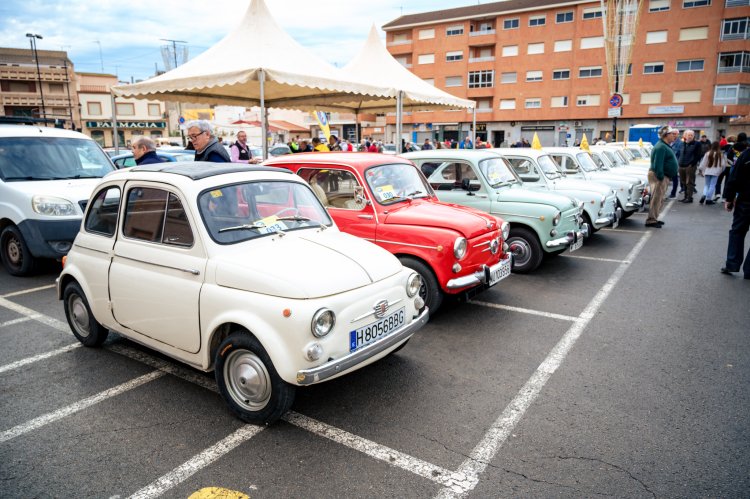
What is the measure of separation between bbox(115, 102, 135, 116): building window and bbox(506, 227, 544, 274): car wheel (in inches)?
2851

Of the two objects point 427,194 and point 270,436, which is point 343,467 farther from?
point 427,194

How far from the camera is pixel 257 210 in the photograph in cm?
397

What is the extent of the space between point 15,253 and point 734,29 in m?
53.6

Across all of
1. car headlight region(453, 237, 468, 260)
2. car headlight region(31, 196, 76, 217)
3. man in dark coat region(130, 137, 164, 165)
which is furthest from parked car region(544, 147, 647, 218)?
car headlight region(31, 196, 76, 217)

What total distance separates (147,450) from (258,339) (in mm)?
1014

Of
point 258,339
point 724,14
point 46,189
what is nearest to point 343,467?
point 258,339

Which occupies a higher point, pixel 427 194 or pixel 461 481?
pixel 427 194

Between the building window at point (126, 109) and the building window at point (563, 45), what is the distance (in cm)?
5665

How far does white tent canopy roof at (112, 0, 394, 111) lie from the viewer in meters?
9.02

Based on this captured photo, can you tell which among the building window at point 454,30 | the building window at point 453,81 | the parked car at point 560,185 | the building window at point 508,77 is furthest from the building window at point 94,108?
the parked car at point 560,185

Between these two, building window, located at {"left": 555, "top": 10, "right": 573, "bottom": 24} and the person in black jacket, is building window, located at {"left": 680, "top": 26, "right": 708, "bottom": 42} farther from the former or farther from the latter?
the person in black jacket

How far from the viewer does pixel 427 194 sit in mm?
6441

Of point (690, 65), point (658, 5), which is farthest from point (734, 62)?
point (658, 5)

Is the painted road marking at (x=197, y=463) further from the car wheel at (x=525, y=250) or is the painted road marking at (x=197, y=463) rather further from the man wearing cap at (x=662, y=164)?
the man wearing cap at (x=662, y=164)
